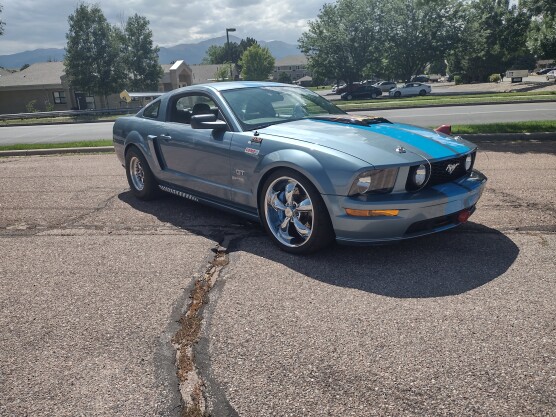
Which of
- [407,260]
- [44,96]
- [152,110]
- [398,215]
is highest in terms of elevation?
[44,96]

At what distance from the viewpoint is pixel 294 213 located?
405 centimetres

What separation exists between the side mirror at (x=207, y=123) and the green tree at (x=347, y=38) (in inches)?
1644

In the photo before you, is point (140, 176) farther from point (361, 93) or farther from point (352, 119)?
point (361, 93)

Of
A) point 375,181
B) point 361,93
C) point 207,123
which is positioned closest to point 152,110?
point 207,123

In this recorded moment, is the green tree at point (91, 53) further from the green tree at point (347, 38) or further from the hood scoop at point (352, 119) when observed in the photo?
the hood scoop at point (352, 119)

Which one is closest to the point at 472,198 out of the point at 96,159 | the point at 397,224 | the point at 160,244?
the point at 397,224

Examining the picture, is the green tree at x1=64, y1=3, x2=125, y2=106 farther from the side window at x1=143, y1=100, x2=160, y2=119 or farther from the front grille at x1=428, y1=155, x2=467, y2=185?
the front grille at x1=428, y1=155, x2=467, y2=185

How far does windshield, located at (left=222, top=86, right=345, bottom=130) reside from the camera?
4.69 meters

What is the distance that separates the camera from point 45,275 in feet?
12.6

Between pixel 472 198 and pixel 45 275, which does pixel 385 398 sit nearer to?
pixel 472 198

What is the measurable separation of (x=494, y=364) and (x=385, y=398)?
0.64m

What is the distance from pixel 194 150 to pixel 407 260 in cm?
241

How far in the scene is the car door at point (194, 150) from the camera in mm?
4633

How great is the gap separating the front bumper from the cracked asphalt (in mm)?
269
